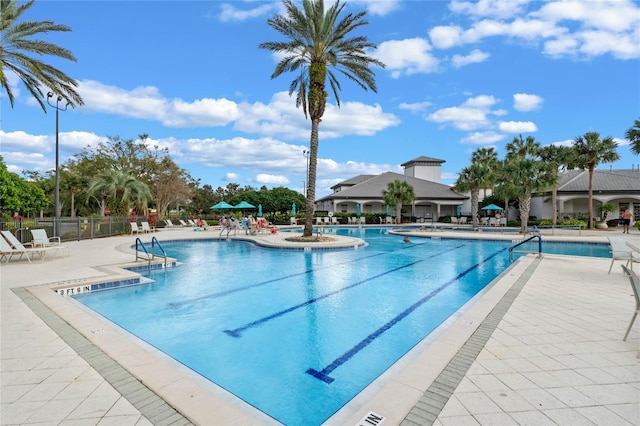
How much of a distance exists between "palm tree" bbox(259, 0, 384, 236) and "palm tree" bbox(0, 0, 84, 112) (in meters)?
8.51

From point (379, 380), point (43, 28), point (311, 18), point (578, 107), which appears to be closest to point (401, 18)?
point (311, 18)

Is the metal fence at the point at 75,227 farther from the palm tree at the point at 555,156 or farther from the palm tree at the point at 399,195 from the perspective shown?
the palm tree at the point at 555,156

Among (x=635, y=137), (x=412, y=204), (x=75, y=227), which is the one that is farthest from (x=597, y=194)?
(x=75, y=227)

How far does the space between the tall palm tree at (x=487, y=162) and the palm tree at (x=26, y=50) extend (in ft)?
87.9

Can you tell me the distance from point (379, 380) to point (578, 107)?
2324 cm

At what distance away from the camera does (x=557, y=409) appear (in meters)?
2.63

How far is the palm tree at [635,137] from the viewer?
22484mm

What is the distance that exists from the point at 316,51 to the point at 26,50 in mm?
11531

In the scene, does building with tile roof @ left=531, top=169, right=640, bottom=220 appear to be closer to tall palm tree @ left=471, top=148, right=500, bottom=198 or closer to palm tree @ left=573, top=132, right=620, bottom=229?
palm tree @ left=573, top=132, right=620, bottom=229

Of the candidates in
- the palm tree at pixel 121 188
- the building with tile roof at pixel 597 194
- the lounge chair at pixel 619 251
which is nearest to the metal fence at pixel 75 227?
the palm tree at pixel 121 188

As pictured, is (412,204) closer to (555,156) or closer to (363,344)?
(555,156)

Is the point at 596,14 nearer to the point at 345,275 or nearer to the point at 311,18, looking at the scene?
the point at 345,275

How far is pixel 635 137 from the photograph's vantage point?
74.4 ft

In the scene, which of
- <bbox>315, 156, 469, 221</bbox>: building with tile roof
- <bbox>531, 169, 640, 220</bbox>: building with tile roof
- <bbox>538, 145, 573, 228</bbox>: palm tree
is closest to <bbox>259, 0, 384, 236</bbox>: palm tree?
<bbox>538, 145, 573, 228</bbox>: palm tree
